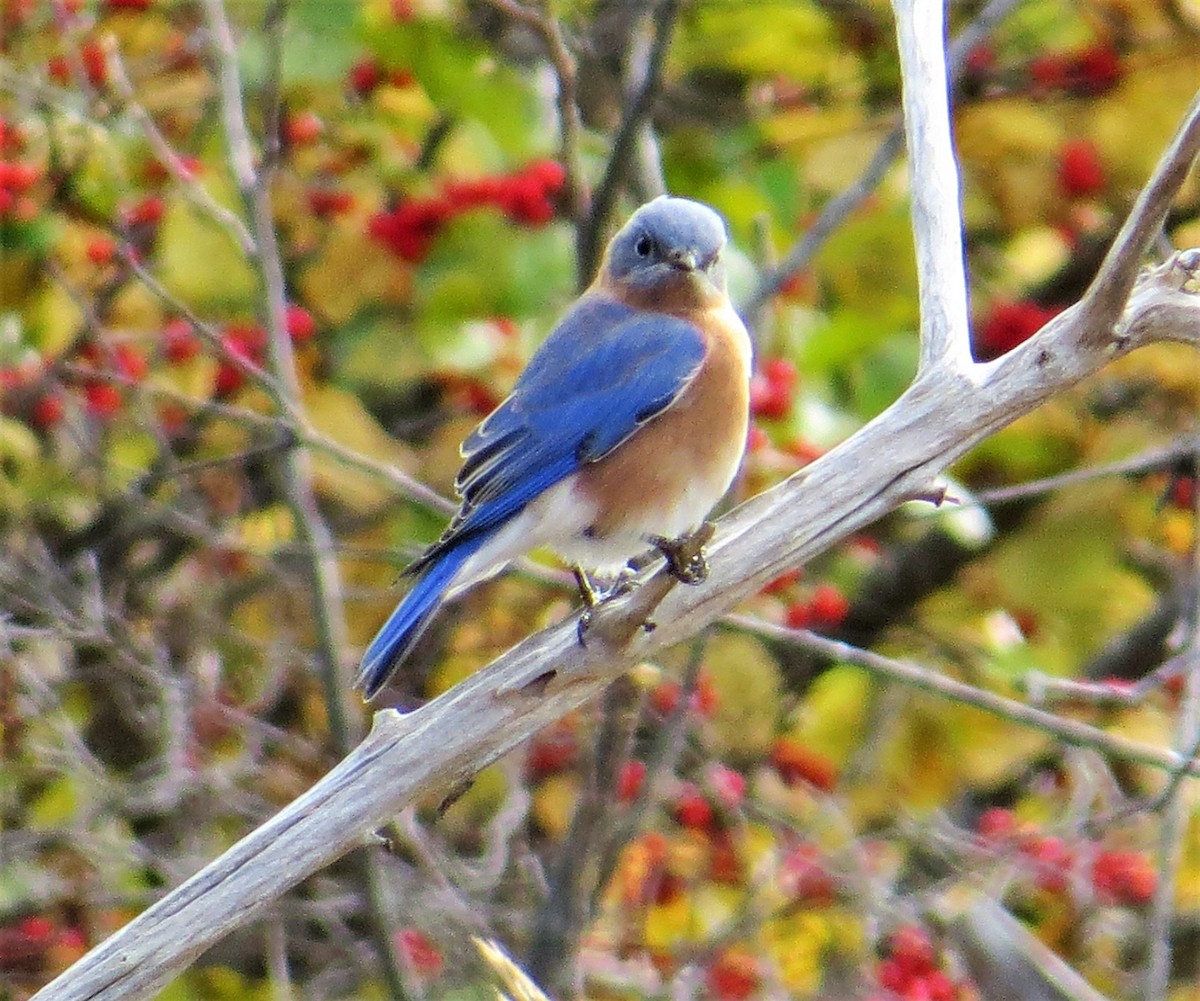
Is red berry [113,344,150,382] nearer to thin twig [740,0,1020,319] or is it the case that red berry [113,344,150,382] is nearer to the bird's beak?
the bird's beak

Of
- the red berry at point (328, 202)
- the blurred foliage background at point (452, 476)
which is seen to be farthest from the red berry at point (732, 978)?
the red berry at point (328, 202)

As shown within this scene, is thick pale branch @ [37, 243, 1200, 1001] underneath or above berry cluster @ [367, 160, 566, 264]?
underneath

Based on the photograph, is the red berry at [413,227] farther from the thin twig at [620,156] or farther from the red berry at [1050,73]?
the red berry at [1050,73]

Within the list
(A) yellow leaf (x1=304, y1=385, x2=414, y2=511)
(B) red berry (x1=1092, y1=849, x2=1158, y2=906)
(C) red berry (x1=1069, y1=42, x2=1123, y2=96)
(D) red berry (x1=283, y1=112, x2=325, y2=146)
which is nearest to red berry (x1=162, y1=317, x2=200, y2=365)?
(A) yellow leaf (x1=304, y1=385, x2=414, y2=511)

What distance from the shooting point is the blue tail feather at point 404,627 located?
11.0ft

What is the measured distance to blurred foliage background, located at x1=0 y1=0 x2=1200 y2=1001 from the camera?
461cm

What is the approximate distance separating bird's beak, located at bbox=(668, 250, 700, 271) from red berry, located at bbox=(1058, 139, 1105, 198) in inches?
65.6

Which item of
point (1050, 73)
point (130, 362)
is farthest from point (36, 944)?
point (1050, 73)

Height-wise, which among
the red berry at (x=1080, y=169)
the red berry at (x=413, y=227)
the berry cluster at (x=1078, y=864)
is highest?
the red berry at (x=413, y=227)

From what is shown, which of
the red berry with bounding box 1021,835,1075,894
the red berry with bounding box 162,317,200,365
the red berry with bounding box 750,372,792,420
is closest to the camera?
the red berry with bounding box 750,372,792,420

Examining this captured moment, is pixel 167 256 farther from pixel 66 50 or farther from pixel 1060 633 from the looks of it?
pixel 1060 633

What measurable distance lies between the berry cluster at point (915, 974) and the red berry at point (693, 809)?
24.3 inches

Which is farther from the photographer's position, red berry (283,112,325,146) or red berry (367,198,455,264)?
red berry (283,112,325,146)

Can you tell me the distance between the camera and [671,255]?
415 centimetres
